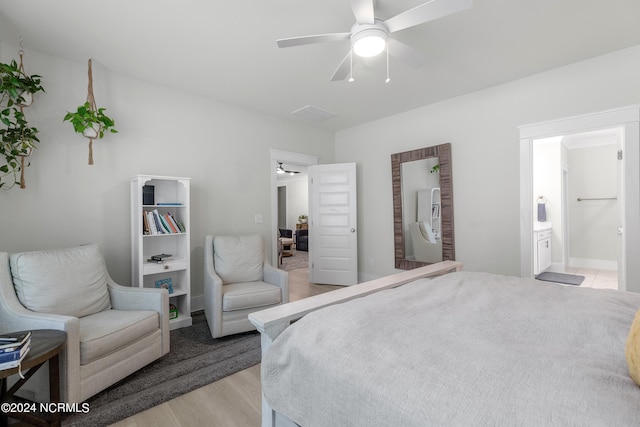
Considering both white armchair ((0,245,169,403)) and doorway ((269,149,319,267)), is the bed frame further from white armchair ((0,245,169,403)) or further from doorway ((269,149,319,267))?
doorway ((269,149,319,267))

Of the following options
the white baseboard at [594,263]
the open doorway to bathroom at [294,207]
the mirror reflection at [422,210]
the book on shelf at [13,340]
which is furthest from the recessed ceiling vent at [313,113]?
the white baseboard at [594,263]

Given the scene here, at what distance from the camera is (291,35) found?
7.90 ft

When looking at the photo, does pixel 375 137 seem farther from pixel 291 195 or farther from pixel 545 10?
pixel 291 195

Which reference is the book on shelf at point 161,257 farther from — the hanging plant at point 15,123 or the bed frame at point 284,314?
the bed frame at point 284,314

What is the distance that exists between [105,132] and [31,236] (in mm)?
1135

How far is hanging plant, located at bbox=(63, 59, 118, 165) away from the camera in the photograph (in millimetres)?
2582

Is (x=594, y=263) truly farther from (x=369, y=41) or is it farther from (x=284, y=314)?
(x=284, y=314)

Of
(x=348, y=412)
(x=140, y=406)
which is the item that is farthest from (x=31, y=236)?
(x=348, y=412)

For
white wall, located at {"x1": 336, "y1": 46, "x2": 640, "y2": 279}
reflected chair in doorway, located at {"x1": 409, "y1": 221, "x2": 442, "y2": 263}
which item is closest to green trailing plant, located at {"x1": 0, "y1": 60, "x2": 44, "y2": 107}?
white wall, located at {"x1": 336, "y1": 46, "x2": 640, "y2": 279}

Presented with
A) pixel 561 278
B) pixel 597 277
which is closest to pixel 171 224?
pixel 561 278

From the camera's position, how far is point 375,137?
4633 mm

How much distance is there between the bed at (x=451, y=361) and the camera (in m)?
0.70

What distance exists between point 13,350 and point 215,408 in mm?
1042

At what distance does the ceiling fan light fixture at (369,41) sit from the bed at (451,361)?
5.39ft
